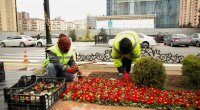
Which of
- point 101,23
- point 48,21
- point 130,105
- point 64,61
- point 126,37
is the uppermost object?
point 101,23

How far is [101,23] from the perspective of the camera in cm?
3856

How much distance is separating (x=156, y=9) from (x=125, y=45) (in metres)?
61.5

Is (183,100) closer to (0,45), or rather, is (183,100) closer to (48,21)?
(48,21)

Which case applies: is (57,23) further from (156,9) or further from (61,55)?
(61,55)

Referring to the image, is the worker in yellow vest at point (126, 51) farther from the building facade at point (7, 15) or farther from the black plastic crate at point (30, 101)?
the building facade at point (7, 15)

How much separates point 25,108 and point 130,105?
1.82m

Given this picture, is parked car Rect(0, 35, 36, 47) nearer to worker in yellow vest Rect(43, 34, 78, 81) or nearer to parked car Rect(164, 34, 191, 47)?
parked car Rect(164, 34, 191, 47)

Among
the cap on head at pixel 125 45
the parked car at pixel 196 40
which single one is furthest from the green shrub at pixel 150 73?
the parked car at pixel 196 40

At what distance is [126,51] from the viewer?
5.69 metres

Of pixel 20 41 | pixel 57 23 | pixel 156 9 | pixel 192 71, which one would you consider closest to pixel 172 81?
pixel 192 71

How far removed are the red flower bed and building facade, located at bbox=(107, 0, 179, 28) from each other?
60.8 m

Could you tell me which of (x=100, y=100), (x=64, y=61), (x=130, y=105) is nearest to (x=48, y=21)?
(x=64, y=61)

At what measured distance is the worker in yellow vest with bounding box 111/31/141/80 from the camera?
18.3 feet

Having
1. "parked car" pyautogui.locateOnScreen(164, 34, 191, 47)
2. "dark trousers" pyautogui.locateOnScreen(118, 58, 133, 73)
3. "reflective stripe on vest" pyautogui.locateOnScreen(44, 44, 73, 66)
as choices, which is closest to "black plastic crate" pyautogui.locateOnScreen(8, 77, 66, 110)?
"reflective stripe on vest" pyautogui.locateOnScreen(44, 44, 73, 66)
